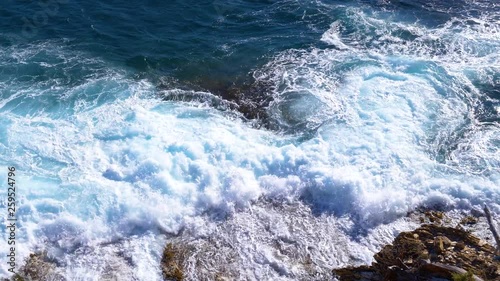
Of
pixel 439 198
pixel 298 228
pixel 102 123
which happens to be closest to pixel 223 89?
pixel 102 123

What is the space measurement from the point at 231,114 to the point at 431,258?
9420mm

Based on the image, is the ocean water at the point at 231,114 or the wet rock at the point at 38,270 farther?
the ocean water at the point at 231,114

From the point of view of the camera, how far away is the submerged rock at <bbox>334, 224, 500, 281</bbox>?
12859 mm

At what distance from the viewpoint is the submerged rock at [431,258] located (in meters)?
12.9

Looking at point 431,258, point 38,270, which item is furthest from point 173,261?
point 431,258

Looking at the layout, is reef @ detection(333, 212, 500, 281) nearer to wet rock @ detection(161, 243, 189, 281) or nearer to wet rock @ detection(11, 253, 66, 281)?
wet rock @ detection(161, 243, 189, 281)

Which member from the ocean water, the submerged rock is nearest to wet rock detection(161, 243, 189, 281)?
the ocean water

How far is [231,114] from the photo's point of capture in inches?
773

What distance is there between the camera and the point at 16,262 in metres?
14.0

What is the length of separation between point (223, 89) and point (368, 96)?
6049 mm

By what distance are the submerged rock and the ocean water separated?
989mm

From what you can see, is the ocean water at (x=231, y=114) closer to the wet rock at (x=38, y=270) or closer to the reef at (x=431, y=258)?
the wet rock at (x=38, y=270)

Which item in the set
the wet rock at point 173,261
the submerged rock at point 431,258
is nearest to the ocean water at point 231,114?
the wet rock at point 173,261

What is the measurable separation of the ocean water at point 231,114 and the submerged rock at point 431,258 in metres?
0.99
